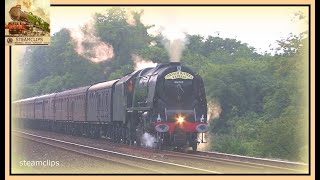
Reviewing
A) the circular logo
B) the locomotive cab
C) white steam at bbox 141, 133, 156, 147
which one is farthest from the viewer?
white steam at bbox 141, 133, 156, 147

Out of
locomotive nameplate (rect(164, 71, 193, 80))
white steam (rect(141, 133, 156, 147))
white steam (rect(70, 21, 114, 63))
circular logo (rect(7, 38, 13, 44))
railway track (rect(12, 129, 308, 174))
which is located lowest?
railway track (rect(12, 129, 308, 174))

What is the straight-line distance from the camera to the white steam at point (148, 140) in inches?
1038

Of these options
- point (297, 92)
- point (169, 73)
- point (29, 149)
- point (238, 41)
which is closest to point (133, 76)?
point (169, 73)

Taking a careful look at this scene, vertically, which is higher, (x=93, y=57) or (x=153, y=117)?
(x=93, y=57)

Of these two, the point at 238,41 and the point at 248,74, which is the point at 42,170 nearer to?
the point at 248,74

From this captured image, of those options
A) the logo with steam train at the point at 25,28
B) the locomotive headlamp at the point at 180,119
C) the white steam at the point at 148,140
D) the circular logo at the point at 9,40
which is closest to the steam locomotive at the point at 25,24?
the logo with steam train at the point at 25,28

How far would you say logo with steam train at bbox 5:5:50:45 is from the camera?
54.1 feet

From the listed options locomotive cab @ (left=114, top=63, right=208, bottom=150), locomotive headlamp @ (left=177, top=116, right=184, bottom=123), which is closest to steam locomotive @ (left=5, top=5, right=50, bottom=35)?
locomotive cab @ (left=114, top=63, right=208, bottom=150)

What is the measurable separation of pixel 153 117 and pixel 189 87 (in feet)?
7.46

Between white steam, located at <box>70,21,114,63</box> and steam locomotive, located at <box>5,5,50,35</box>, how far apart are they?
2855 centimetres

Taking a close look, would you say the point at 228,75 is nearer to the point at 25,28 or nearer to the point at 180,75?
the point at 180,75

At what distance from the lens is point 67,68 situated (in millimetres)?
51344

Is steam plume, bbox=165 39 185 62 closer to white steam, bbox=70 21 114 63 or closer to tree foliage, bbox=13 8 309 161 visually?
tree foliage, bbox=13 8 309 161

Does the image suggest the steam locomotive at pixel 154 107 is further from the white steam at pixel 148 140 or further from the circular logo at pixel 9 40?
the circular logo at pixel 9 40
